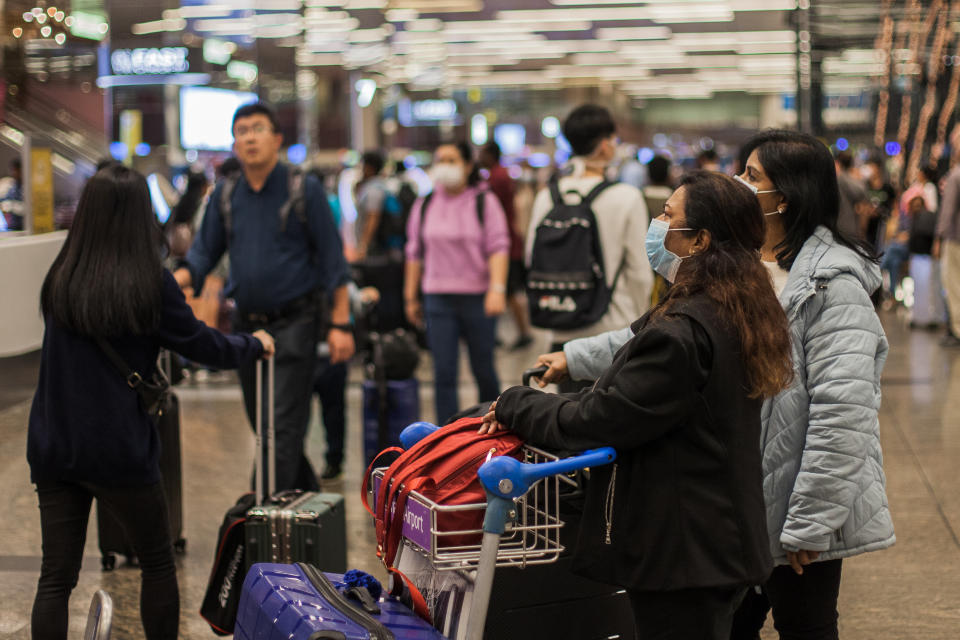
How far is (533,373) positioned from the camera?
10.2 feet

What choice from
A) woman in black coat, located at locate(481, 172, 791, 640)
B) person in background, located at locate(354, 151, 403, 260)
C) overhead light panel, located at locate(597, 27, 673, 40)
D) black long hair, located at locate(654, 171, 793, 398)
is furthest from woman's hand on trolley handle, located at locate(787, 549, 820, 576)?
overhead light panel, located at locate(597, 27, 673, 40)

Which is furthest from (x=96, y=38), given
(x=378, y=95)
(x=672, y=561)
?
(x=378, y=95)

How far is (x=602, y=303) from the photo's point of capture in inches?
203

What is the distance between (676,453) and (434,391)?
4424 mm

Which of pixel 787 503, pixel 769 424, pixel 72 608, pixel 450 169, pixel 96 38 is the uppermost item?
pixel 96 38

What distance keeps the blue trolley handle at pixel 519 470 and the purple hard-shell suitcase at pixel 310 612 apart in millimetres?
433

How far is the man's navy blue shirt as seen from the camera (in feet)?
17.1

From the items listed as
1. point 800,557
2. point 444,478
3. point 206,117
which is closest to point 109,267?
point 444,478

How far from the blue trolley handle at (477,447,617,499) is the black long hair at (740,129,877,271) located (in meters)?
0.93

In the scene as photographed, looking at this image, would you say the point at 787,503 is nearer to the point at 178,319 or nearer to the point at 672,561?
the point at 672,561

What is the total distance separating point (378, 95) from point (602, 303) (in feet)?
93.4

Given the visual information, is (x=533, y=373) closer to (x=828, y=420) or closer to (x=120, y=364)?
(x=828, y=420)

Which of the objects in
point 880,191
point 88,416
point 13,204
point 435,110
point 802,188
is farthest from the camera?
point 435,110

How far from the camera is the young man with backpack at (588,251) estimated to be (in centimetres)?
514
